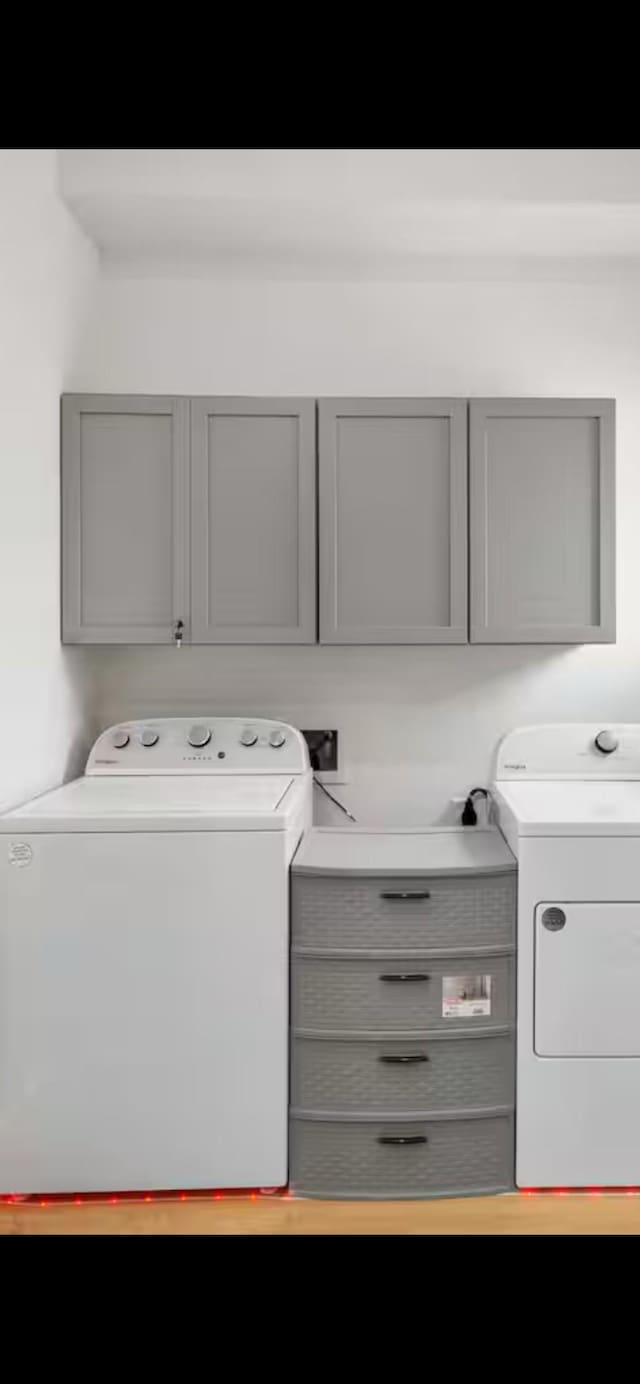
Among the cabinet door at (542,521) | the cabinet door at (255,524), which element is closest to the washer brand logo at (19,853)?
the cabinet door at (255,524)

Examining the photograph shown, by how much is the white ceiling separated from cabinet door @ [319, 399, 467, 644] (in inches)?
19.2

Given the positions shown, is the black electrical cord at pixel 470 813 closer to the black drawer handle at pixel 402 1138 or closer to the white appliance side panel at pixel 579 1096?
the white appliance side panel at pixel 579 1096

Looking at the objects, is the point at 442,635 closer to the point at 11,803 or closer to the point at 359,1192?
the point at 11,803

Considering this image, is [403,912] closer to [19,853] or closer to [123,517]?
[19,853]

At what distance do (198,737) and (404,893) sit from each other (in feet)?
2.86

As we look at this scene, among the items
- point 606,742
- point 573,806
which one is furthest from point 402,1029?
point 606,742

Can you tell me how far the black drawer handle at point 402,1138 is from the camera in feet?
6.50

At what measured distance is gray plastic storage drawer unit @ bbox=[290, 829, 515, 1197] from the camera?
198 centimetres

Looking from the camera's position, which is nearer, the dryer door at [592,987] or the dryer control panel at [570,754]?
the dryer door at [592,987]

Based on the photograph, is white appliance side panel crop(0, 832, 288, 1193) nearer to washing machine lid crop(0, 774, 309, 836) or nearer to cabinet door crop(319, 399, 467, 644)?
washing machine lid crop(0, 774, 309, 836)

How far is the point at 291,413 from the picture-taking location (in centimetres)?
246

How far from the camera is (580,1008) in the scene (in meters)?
1.98

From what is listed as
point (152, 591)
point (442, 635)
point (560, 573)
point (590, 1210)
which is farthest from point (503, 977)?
point (152, 591)

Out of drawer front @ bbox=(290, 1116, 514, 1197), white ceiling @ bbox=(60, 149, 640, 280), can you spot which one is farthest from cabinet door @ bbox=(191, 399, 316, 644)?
drawer front @ bbox=(290, 1116, 514, 1197)
